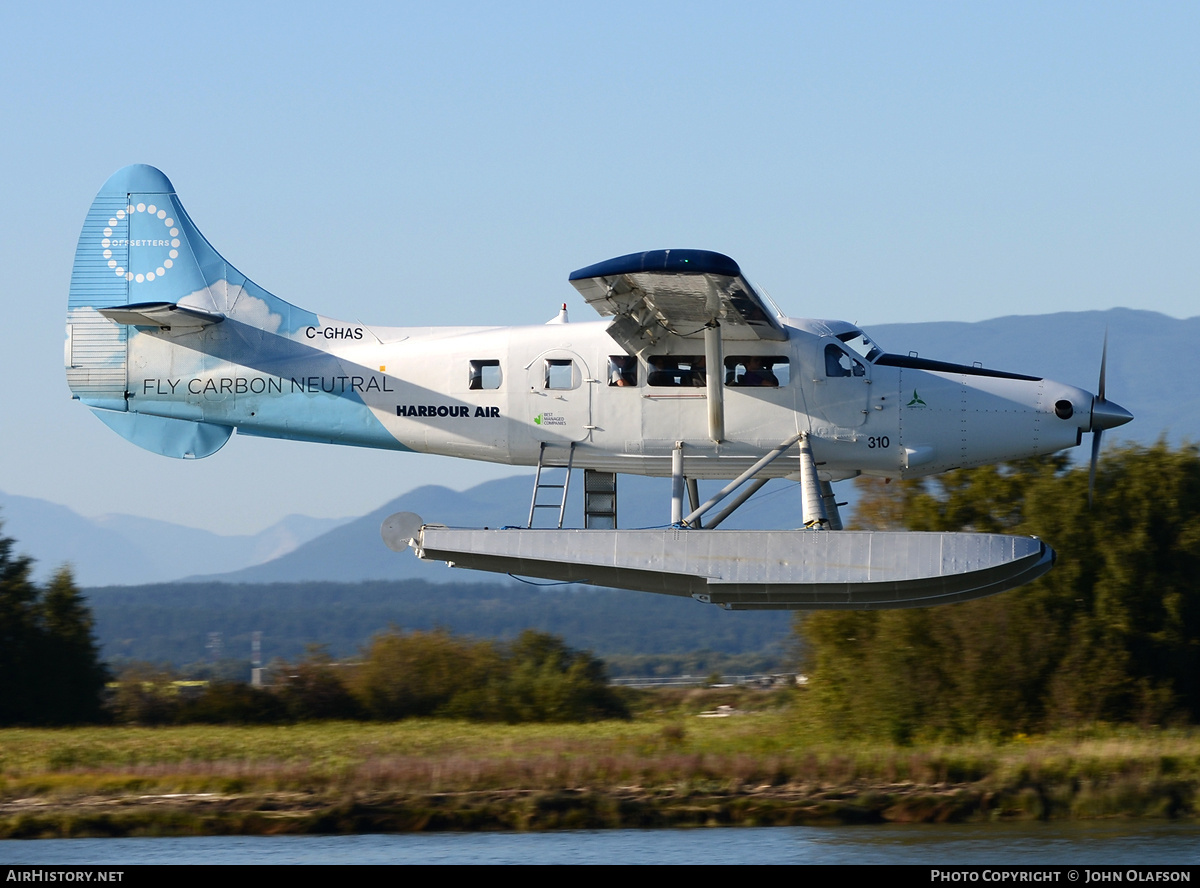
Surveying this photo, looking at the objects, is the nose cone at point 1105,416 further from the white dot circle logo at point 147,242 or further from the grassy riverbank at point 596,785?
the white dot circle logo at point 147,242

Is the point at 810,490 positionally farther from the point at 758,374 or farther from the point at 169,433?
the point at 169,433

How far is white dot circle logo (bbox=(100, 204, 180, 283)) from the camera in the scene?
15773mm

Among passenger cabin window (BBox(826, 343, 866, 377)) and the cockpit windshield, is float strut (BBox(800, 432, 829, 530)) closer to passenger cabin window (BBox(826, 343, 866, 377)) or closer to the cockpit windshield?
passenger cabin window (BBox(826, 343, 866, 377))

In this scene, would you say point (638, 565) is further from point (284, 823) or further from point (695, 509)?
point (284, 823)

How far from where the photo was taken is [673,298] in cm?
1309

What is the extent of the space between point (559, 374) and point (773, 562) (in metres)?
3.00

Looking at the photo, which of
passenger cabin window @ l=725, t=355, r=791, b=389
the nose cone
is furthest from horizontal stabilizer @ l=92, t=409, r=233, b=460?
the nose cone

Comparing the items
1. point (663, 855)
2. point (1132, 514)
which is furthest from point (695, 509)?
point (1132, 514)

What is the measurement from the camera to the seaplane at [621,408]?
13195mm

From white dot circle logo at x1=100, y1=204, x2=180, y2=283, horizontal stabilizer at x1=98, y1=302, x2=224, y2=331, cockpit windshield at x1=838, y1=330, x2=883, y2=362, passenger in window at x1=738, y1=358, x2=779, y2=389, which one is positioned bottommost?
passenger in window at x1=738, y1=358, x2=779, y2=389

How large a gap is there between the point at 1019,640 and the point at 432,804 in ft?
29.4

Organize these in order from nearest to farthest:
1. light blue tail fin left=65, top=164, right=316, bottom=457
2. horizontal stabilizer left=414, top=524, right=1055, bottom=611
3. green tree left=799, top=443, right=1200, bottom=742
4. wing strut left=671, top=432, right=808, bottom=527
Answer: horizontal stabilizer left=414, top=524, right=1055, bottom=611
wing strut left=671, top=432, right=808, bottom=527
light blue tail fin left=65, top=164, right=316, bottom=457
green tree left=799, top=443, right=1200, bottom=742

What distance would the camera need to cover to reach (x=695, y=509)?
→ 1452 cm

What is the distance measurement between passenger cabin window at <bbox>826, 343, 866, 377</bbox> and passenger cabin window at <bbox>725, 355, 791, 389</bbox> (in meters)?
0.43
